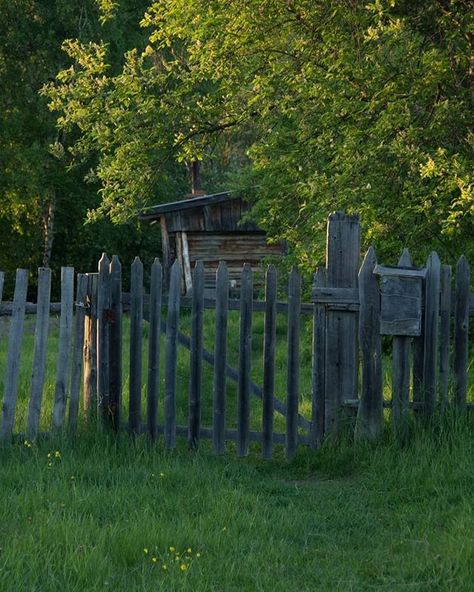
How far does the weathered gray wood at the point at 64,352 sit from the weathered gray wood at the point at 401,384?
9.41 feet

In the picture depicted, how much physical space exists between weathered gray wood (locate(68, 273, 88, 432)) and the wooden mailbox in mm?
2702

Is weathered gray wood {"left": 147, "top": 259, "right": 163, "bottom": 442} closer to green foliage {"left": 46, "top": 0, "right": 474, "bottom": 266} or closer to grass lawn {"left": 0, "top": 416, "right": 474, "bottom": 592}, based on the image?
grass lawn {"left": 0, "top": 416, "right": 474, "bottom": 592}

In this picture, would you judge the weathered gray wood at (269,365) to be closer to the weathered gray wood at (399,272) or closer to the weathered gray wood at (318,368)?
the weathered gray wood at (318,368)

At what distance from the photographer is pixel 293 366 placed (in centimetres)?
836

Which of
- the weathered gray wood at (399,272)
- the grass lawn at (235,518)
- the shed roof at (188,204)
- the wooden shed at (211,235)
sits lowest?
the grass lawn at (235,518)

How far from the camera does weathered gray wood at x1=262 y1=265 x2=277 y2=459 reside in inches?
328

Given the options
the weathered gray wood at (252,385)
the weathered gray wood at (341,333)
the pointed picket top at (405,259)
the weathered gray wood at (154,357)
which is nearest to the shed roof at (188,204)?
the weathered gray wood at (252,385)

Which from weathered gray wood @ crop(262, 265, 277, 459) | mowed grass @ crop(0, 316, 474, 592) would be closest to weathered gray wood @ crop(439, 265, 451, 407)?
mowed grass @ crop(0, 316, 474, 592)

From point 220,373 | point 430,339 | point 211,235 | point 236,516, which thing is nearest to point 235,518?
point 236,516

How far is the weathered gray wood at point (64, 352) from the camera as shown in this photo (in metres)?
8.32

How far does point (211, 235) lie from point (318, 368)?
21353 millimetres

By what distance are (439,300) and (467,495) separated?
6.67ft

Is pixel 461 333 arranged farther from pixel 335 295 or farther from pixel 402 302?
pixel 335 295

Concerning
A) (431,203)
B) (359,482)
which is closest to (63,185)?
(431,203)
